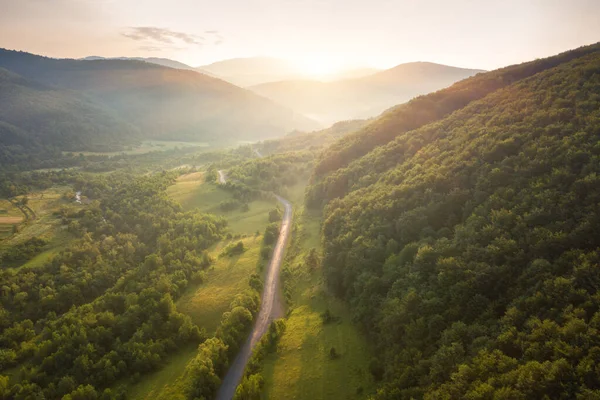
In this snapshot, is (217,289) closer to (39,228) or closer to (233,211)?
(233,211)

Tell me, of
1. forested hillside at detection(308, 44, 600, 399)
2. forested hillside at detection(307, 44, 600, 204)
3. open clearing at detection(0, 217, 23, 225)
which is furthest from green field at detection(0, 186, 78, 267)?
forested hillside at detection(308, 44, 600, 399)

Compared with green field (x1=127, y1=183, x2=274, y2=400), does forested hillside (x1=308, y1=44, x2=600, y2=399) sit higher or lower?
higher

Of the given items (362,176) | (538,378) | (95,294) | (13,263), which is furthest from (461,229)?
(13,263)

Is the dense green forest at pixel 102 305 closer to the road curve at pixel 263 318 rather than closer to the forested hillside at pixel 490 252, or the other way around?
the road curve at pixel 263 318

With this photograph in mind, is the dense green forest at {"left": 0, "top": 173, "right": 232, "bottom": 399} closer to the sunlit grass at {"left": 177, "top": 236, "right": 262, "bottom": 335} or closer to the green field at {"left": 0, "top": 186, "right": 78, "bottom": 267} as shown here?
the sunlit grass at {"left": 177, "top": 236, "right": 262, "bottom": 335}

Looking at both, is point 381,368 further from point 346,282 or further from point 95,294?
point 95,294

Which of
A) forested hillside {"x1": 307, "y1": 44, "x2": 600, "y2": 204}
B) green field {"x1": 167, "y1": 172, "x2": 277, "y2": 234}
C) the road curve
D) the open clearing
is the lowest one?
the road curve

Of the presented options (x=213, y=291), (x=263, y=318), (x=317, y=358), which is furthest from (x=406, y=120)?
(x=317, y=358)
